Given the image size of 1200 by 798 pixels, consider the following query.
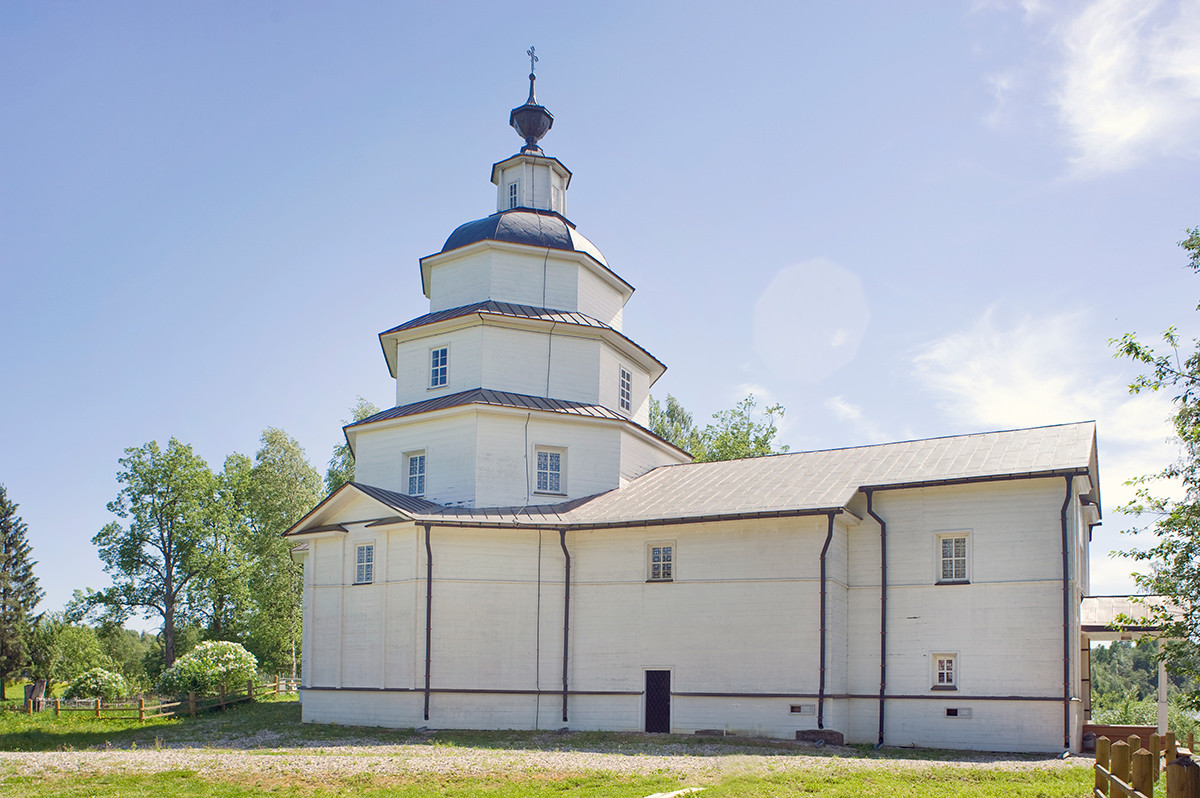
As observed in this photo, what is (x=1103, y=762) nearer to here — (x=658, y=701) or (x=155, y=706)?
(x=658, y=701)

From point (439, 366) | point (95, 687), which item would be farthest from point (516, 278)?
point (95, 687)

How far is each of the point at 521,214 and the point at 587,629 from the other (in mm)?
13243

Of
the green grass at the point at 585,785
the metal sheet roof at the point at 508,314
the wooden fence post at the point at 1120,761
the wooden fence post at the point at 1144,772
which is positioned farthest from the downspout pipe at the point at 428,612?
the wooden fence post at the point at 1144,772

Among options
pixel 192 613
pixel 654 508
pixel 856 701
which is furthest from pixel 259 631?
pixel 856 701

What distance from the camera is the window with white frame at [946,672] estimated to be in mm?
22375

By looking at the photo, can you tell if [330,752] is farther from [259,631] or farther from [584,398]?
[259,631]

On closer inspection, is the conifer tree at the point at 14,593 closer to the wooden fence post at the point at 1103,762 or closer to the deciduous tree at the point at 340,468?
the deciduous tree at the point at 340,468

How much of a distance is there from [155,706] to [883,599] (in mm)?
21183

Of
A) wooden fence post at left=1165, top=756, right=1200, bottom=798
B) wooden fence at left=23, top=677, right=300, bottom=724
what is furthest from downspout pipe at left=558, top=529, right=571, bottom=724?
wooden fence post at left=1165, top=756, right=1200, bottom=798

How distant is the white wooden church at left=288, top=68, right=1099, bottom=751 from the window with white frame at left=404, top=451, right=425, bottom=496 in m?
0.05

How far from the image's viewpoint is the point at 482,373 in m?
27.8

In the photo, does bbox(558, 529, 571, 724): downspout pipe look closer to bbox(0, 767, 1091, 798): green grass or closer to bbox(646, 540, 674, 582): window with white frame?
bbox(646, 540, 674, 582): window with white frame

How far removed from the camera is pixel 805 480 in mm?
24984

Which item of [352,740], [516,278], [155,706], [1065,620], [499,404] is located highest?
[516,278]
